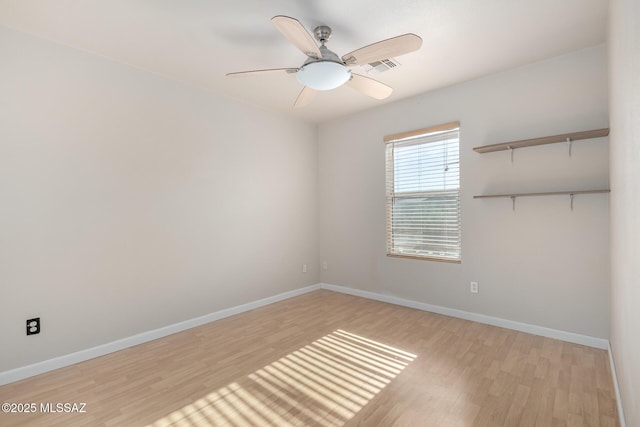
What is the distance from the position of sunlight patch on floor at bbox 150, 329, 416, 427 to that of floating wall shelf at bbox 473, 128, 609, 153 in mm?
2170

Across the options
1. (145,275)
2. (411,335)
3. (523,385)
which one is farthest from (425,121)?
(145,275)

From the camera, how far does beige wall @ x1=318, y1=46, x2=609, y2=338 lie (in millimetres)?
2625

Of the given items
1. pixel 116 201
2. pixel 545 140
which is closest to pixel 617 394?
pixel 545 140

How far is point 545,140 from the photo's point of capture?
2.73m

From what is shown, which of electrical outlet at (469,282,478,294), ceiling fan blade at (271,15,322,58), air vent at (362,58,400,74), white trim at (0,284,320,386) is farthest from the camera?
electrical outlet at (469,282,478,294)

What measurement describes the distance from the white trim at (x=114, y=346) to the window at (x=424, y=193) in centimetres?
207

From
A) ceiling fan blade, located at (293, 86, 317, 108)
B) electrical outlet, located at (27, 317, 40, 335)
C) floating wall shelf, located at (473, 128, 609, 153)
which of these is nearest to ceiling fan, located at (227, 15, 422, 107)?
ceiling fan blade, located at (293, 86, 317, 108)

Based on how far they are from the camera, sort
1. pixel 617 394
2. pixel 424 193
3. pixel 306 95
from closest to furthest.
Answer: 1. pixel 617 394
2. pixel 306 95
3. pixel 424 193

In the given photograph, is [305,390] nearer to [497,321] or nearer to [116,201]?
[497,321]

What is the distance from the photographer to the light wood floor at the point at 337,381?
1.83 metres

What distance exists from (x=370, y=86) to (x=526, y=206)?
195 cm

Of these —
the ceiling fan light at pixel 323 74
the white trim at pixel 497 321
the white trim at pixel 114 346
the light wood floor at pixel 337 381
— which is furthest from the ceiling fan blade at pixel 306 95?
the white trim at pixel 497 321

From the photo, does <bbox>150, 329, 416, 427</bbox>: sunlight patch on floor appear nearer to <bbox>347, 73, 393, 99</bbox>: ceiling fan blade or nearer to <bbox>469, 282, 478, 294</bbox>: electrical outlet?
<bbox>469, 282, 478, 294</bbox>: electrical outlet

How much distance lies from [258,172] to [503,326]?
3353 millimetres
